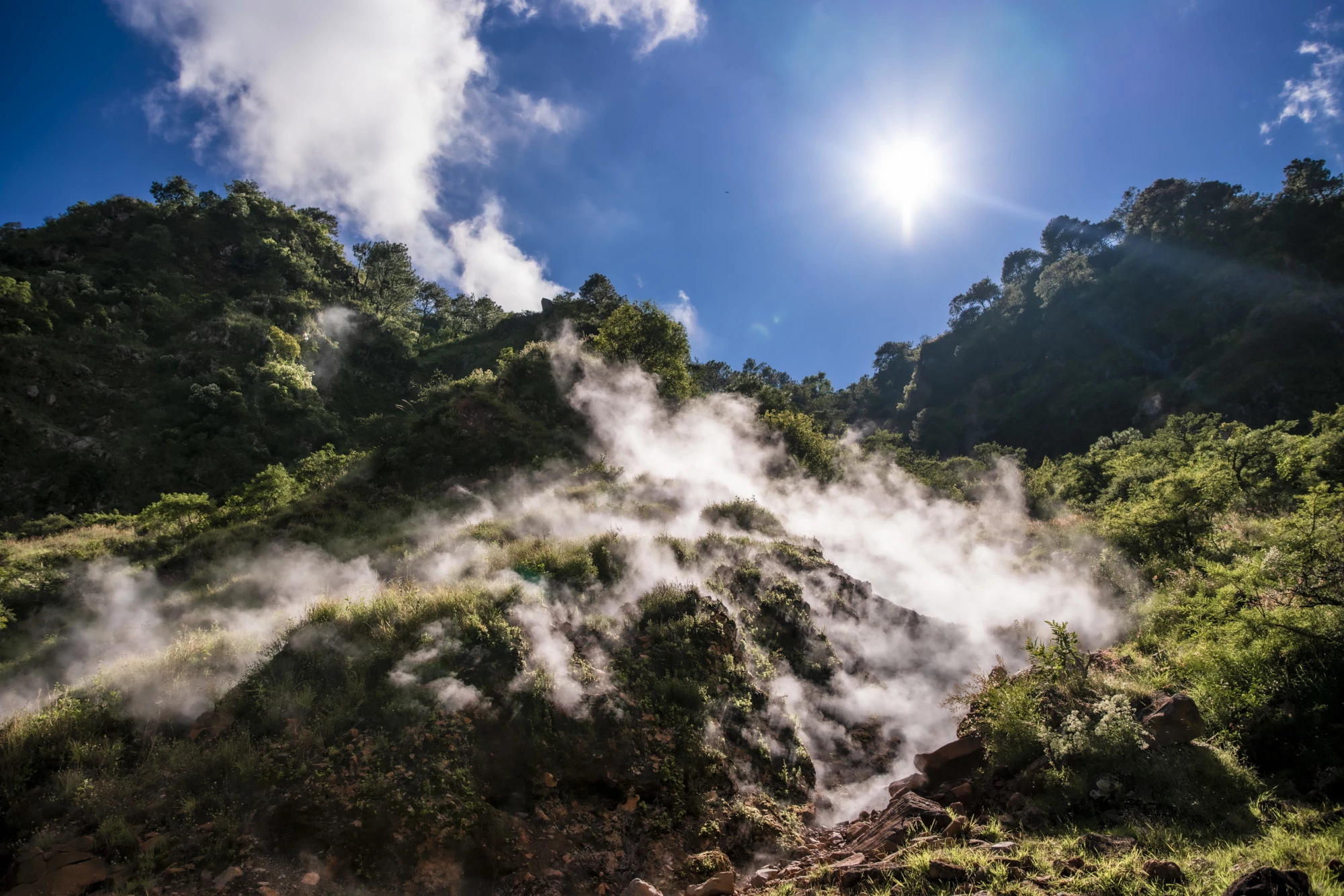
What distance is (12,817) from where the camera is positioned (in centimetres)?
461

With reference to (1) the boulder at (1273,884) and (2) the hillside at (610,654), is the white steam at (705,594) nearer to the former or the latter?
(2) the hillside at (610,654)

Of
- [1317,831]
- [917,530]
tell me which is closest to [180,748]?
[1317,831]

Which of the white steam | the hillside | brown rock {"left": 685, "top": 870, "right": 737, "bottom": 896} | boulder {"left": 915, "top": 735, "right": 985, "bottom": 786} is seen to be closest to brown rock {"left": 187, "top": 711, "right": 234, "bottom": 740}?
the hillside

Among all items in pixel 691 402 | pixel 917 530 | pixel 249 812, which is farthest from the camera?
pixel 691 402

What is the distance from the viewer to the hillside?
4809 millimetres

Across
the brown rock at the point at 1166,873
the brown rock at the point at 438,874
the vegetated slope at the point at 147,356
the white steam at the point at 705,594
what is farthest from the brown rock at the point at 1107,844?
the vegetated slope at the point at 147,356

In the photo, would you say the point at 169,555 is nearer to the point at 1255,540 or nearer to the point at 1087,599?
the point at 1087,599

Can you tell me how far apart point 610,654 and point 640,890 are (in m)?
3.26

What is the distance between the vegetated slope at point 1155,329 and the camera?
44125mm

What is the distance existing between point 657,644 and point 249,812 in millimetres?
4962

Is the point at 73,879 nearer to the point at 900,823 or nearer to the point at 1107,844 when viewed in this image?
the point at 900,823

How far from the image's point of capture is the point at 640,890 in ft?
16.2

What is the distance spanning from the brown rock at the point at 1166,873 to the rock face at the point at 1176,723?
2.36 meters

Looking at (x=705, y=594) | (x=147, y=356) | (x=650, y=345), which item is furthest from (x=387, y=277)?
(x=705, y=594)
